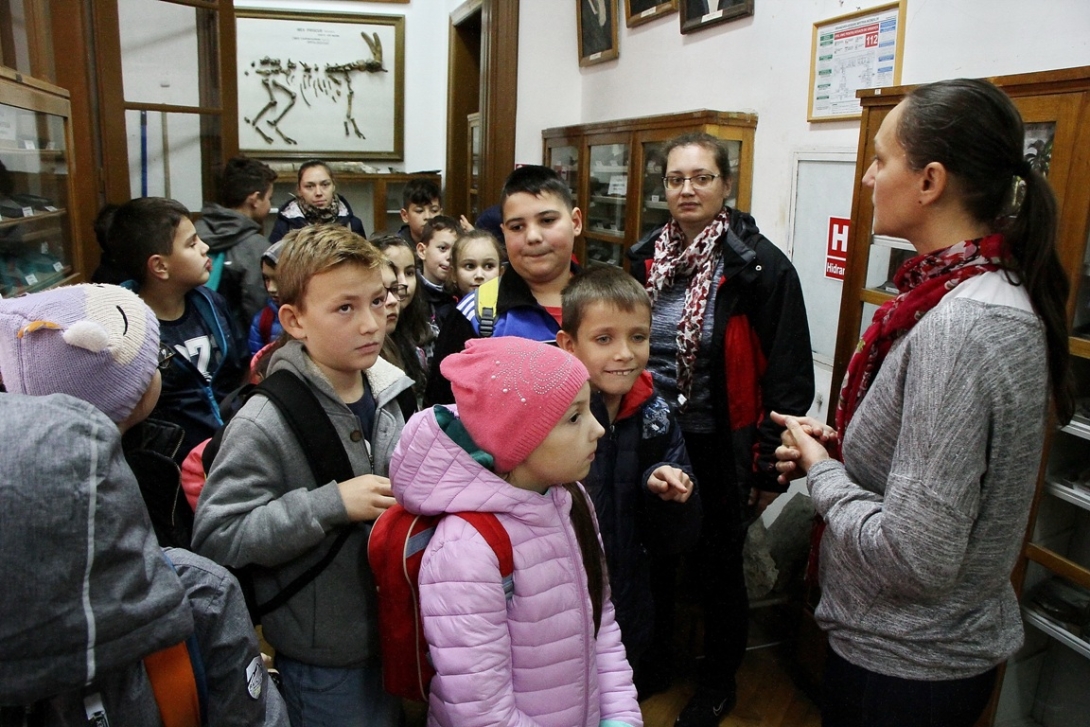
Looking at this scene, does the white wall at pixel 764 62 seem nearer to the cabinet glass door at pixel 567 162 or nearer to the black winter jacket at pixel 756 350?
the cabinet glass door at pixel 567 162

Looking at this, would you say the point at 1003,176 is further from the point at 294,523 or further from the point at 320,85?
the point at 320,85

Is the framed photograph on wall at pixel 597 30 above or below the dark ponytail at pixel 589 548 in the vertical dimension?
above

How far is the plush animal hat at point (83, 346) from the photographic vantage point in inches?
40.6

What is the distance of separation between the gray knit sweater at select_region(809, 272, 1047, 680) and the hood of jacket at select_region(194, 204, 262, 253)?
2855mm

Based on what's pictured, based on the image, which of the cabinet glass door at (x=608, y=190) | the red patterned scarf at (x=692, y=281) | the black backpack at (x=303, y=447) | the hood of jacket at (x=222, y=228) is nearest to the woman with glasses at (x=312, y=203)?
the hood of jacket at (x=222, y=228)

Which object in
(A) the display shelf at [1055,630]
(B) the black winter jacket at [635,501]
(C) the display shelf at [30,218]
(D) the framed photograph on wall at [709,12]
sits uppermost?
(D) the framed photograph on wall at [709,12]

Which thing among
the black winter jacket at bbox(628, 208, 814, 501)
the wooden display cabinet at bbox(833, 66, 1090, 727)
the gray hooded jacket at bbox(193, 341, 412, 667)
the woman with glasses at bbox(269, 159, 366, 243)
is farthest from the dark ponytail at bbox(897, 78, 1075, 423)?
the woman with glasses at bbox(269, 159, 366, 243)

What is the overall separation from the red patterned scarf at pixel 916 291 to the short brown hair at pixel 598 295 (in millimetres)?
493

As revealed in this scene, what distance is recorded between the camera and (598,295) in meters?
1.68

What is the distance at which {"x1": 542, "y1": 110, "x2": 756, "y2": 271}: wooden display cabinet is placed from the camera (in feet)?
10.4

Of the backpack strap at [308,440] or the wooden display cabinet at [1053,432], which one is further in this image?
the wooden display cabinet at [1053,432]

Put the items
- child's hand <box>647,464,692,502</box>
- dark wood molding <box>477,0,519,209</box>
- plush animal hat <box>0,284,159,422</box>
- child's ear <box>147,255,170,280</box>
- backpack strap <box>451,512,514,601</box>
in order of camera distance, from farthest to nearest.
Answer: dark wood molding <box>477,0,519,209</box> → child's ear <box>147,255,170,280</box> → child's hand <box>647,464,692,502</box> → backpack strap <box>451,512,514,601</box> → plush animal hat <box>0,284,159,422</box>

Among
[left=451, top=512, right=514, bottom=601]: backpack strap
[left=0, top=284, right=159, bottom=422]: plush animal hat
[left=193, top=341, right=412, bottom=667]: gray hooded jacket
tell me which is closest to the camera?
[left=0, top=284, right=159, bottom=422]: plush animal hat

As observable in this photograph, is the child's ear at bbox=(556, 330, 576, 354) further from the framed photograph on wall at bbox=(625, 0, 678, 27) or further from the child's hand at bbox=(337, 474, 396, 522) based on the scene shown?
the framed photograph on wall at bbox=(625, 0, 678, 27)
